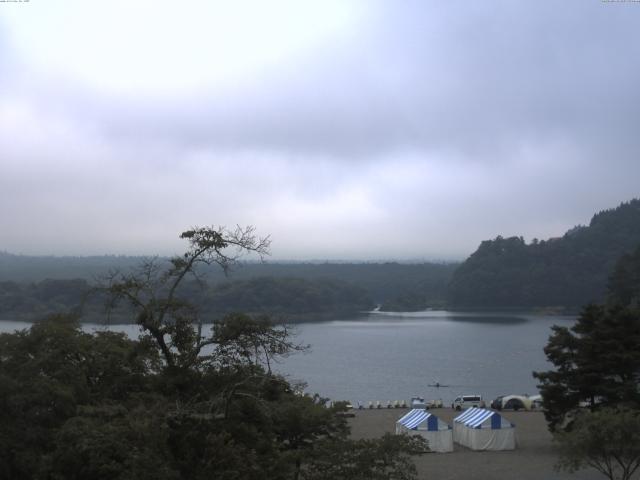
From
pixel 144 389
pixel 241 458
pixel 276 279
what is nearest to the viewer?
pixel 241 458

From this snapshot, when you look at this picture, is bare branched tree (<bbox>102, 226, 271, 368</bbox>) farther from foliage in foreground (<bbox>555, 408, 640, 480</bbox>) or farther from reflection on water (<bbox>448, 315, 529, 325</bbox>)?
reflection on water (<bbox>448, 315, 529, 325</bbox>)

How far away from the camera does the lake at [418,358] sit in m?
32.9

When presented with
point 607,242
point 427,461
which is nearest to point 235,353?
point 427,461

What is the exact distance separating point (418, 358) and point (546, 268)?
46.5 m

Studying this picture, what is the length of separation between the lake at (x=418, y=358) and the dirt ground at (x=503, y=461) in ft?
20.6

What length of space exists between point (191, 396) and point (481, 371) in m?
33.8

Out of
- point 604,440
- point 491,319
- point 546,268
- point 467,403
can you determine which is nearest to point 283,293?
point 491,319

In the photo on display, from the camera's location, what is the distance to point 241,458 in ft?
19.0

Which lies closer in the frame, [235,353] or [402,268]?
[235,353]

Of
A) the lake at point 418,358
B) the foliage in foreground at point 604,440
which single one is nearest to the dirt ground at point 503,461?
the foliage in foreground at point 604,440

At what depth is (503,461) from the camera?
49.2ft

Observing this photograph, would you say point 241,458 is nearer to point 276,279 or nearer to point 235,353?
point 235,353

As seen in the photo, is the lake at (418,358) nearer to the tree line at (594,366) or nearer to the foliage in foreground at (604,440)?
the tree line at (594,366)

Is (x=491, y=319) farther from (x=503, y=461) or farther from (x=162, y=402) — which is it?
(x=162, y=402)
